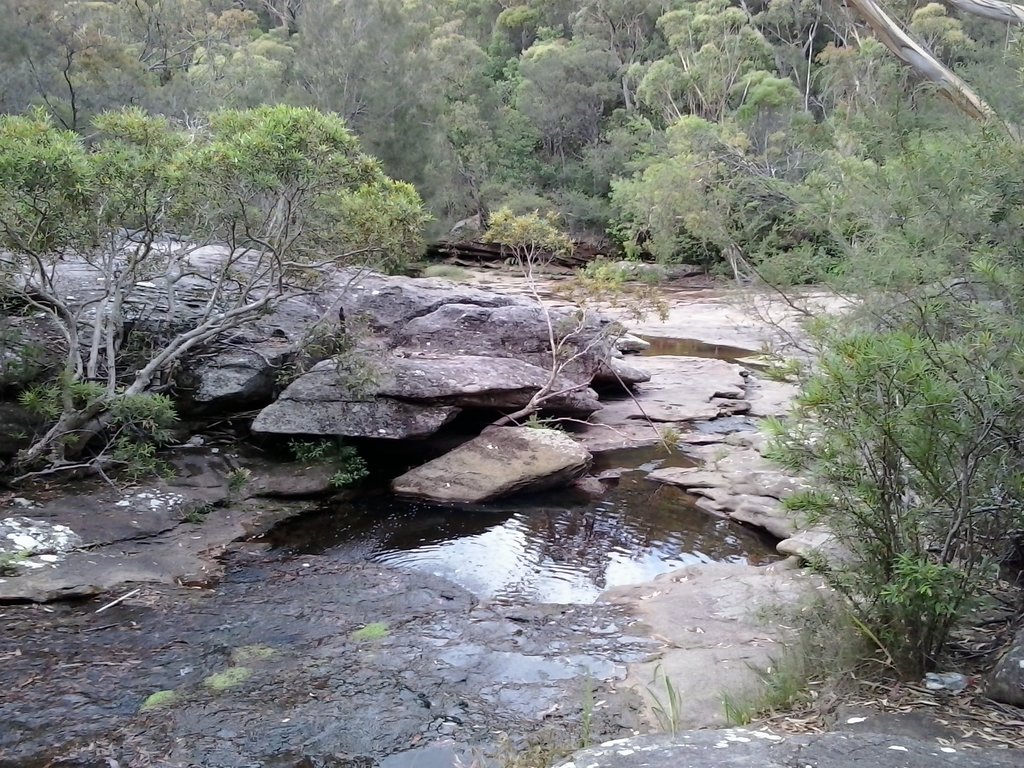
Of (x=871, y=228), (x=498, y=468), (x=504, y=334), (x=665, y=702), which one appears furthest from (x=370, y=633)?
(x=504, y=334)

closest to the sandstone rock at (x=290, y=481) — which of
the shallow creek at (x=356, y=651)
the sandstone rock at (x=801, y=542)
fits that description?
the shallow creek at (x=356, y=651)

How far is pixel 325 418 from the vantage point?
9.09m

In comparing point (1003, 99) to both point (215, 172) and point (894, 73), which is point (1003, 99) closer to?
point (894, 73)

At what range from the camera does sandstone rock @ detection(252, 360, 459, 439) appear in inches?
354

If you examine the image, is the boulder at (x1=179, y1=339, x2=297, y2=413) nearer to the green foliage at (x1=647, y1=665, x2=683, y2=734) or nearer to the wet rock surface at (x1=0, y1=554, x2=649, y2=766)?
the wet rock surface at (x1=0, y1=554, x2=649, y2=766)

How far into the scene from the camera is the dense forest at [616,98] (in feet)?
20.2

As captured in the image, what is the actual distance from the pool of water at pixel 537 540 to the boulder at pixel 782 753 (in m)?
3.25

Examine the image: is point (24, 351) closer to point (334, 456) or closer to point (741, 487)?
point (334, 456)

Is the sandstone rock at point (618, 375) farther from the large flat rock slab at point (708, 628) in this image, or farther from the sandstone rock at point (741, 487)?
the large flat rock slab at point (708, 628)

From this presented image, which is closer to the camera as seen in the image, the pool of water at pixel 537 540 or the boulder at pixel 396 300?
the pool of water at pixel 537 540

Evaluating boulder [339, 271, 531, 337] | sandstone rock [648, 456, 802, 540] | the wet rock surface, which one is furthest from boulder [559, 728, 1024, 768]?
boulder [339, 271, 531, 337]

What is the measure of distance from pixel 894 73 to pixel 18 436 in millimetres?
8876

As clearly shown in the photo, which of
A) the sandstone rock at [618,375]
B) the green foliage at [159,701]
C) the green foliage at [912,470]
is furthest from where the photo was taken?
the sandstone rock at [618,375]

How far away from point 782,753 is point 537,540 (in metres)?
4.87
